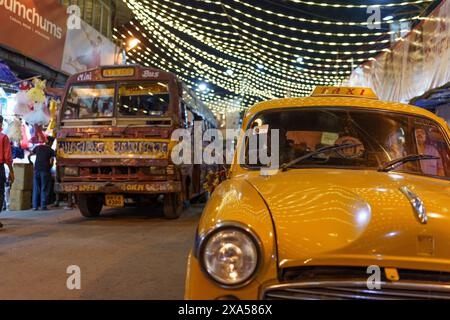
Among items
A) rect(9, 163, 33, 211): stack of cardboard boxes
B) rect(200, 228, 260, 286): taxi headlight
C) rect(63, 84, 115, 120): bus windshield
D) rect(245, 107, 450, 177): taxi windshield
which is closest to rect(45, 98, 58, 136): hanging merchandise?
rect(9, 163, 33, 211): stack of cardboard boxes

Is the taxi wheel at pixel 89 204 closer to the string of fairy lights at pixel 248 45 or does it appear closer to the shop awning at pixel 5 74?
the shop awning at pixel 5 74

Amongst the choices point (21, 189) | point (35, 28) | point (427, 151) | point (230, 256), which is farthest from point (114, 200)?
point (230, 256)

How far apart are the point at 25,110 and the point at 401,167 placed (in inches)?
366

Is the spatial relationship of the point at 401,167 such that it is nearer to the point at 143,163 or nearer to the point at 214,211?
the point at 214,211

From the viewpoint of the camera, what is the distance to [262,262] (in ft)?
6.37

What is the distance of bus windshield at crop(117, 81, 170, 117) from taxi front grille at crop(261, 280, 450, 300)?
6823 millimetres

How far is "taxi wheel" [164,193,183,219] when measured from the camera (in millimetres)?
8406

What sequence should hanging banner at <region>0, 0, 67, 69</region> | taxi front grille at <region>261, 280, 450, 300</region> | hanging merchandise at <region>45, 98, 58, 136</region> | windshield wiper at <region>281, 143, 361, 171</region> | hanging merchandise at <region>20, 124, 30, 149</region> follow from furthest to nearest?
1. hanging merchandise at <region>45, 98, 58, 136</region>
2. hanging merchandise at <region>20, 124, 30, 149</region>
3. hanging banner at <region>0, 0, 67, 69</region>
4. windshield wiper at <region>281, 143, 361, 171</region>
5. taxi front grille at <region>261, 280, 450, 300</region>

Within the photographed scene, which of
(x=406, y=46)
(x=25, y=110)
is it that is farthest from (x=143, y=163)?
(x=406, y=46)

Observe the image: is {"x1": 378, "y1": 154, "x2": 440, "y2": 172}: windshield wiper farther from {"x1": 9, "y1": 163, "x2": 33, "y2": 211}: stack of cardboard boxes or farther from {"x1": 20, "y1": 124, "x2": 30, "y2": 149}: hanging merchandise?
{"x1": 20, "y1": 124, "x2": 30, "y2": 149}: hanging merchandise

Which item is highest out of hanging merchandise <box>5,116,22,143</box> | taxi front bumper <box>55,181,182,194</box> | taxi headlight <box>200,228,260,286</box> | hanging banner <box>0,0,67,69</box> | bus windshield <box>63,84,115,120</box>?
hanging banner <box>0,0,67,69</box>

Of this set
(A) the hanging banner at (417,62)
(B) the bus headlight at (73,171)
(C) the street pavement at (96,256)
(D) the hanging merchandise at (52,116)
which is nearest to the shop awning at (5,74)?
(D) the hanging merchandise at (52,116)

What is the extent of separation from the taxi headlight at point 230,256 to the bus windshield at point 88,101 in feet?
22.9

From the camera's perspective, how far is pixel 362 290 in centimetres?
185
